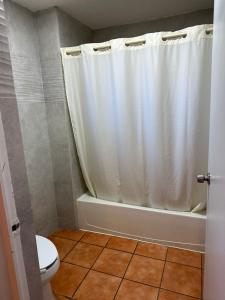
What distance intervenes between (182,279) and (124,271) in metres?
0.44

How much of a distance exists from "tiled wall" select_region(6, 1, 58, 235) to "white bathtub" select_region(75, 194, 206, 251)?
359 millimetres

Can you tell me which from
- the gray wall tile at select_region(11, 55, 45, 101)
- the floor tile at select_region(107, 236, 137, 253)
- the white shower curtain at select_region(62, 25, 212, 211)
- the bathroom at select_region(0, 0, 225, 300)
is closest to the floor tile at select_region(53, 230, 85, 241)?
the bathroom at select_region(0, 0, 225, 300)

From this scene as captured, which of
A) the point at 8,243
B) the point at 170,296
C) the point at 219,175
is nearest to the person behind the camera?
the point at 8,243

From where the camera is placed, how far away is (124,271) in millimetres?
1661

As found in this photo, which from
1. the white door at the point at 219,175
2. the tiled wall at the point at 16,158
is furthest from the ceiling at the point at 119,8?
the tiled wall at the point at 16,158

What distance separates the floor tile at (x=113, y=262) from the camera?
1.67 m

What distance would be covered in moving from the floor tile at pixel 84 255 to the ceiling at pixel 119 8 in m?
2.17

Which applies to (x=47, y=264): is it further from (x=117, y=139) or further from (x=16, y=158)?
(x=117, y=139)

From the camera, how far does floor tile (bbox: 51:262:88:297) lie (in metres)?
1.53

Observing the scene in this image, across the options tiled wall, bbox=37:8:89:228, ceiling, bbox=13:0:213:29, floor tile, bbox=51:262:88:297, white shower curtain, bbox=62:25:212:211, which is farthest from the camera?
tiled wall, bbox=37:8:89:228

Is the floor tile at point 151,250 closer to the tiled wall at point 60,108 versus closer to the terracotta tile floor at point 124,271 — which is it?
the terracotta tile floor at point 124,271

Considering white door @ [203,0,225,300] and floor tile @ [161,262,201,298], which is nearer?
white door @ [203,0,225,300]

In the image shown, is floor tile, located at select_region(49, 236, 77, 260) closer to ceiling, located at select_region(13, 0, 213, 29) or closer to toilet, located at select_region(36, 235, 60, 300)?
toilet, located at select_region(36, 235, 60, 300)

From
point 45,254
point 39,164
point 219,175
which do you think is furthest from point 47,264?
point 219,175
